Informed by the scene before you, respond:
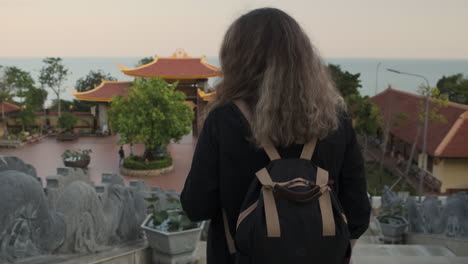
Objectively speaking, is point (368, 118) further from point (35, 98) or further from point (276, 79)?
point (35, 98)

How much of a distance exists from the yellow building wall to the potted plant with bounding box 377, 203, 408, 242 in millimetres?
8799

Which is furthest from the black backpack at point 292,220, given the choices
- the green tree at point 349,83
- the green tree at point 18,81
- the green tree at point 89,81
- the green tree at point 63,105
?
the green tree at point 89,81

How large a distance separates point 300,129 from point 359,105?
17.8m

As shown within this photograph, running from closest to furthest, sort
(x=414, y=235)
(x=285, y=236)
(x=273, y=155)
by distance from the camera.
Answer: (x=285, y=236) < (x=273, y=155) < (x=414, y=235)

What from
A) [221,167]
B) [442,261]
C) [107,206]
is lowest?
[442,261]

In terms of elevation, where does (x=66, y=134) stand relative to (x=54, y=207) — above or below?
below

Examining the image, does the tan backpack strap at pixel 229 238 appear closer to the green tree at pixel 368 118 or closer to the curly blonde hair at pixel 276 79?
the curly blonde hair at pixel 276 79

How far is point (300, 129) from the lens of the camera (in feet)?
4.17

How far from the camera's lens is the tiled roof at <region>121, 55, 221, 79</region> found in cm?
2212

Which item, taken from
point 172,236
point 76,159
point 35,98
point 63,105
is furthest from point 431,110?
point 63,105

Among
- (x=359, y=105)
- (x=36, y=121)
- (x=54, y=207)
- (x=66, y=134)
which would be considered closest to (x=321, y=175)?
(x=54, y=207)

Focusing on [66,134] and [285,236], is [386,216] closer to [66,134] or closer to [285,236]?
[285,236]

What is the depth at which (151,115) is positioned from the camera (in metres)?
14.4

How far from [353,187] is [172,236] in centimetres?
195
